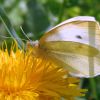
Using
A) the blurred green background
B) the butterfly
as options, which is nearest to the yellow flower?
the butterfly

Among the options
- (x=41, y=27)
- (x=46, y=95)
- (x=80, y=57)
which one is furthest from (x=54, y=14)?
(x=46, y=95)

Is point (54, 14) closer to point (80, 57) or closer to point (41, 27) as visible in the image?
point (41, 27)

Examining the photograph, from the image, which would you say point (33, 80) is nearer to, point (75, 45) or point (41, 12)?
point (75, 45)

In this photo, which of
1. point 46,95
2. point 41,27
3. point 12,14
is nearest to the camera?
point 46,95

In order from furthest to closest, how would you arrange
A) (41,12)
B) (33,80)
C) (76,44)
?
(41,12)
(76,44)
(33,80)

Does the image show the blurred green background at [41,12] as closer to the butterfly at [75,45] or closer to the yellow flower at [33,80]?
the butterfly at [75,45]

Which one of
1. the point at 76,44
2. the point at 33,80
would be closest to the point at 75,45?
the point at 76,44

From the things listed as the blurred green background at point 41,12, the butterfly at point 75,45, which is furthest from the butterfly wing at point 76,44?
the blurred green background at point 41,12
